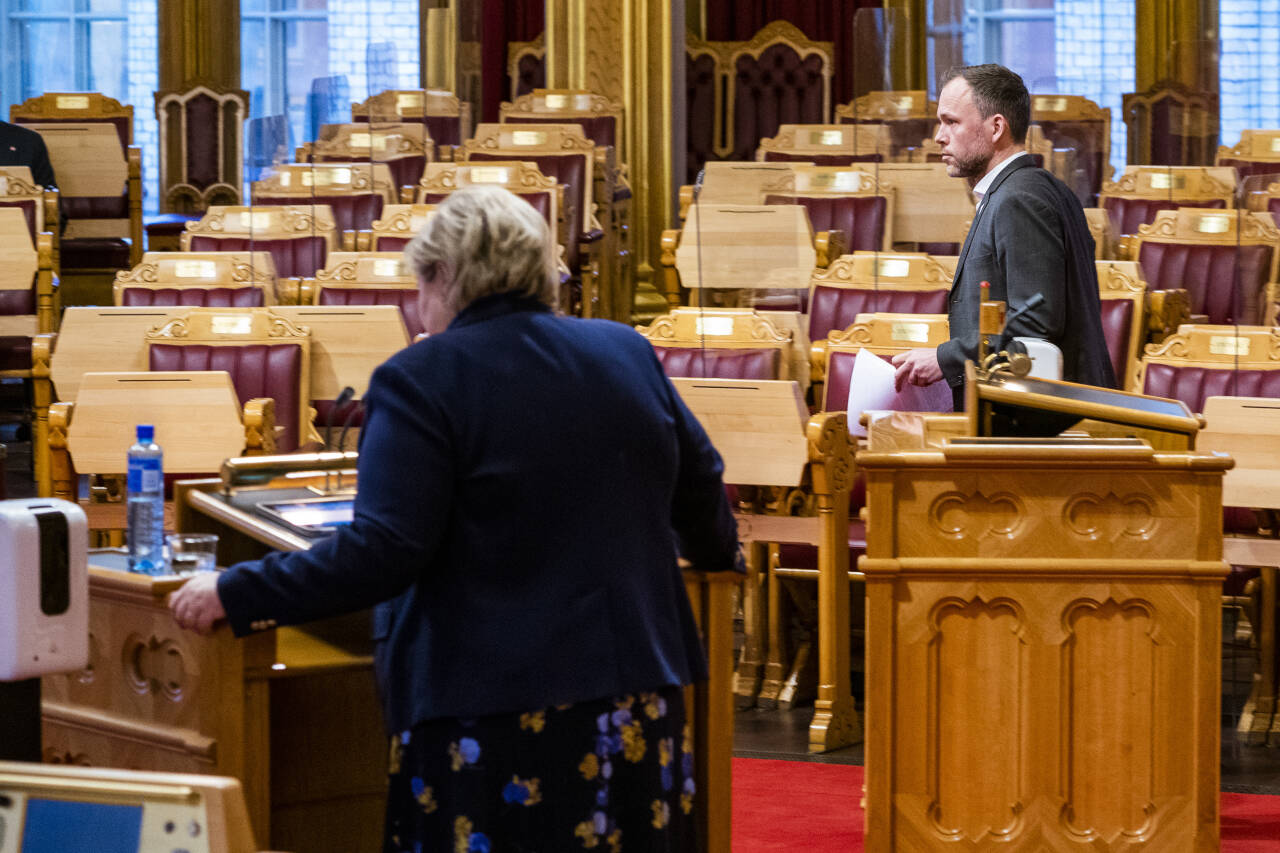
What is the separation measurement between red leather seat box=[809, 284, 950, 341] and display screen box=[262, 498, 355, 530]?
3.30 m

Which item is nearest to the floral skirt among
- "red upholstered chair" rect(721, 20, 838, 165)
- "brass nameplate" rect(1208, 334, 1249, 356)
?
"brass nameplate" rect(1208, 334, 1249, 356)

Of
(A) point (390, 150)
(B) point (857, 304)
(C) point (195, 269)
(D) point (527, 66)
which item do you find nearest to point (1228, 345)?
(B) point (857, 304)

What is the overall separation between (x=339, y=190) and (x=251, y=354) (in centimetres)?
349

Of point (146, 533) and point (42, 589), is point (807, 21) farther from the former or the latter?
point (42, 589)

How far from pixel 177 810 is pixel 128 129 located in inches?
408

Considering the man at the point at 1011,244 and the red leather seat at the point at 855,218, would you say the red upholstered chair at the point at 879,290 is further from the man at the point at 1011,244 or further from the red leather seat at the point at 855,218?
the man at the point at 1011,244

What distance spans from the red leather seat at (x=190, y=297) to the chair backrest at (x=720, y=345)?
164 centimetres

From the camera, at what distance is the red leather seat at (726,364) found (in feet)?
15.7

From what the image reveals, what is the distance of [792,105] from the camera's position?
1335 centimetres

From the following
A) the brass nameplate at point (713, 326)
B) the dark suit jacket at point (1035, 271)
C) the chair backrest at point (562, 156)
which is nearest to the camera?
the dark suit jacket at point (1035, 271)

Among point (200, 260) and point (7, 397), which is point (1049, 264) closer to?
point (200, 260)

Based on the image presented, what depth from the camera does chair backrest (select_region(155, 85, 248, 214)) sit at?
40.0ft

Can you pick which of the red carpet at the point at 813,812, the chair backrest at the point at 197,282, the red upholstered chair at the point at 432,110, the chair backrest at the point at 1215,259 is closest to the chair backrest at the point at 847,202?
the chair backrest at the point at 1215,259

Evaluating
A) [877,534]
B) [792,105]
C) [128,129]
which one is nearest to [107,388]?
[877,534]
